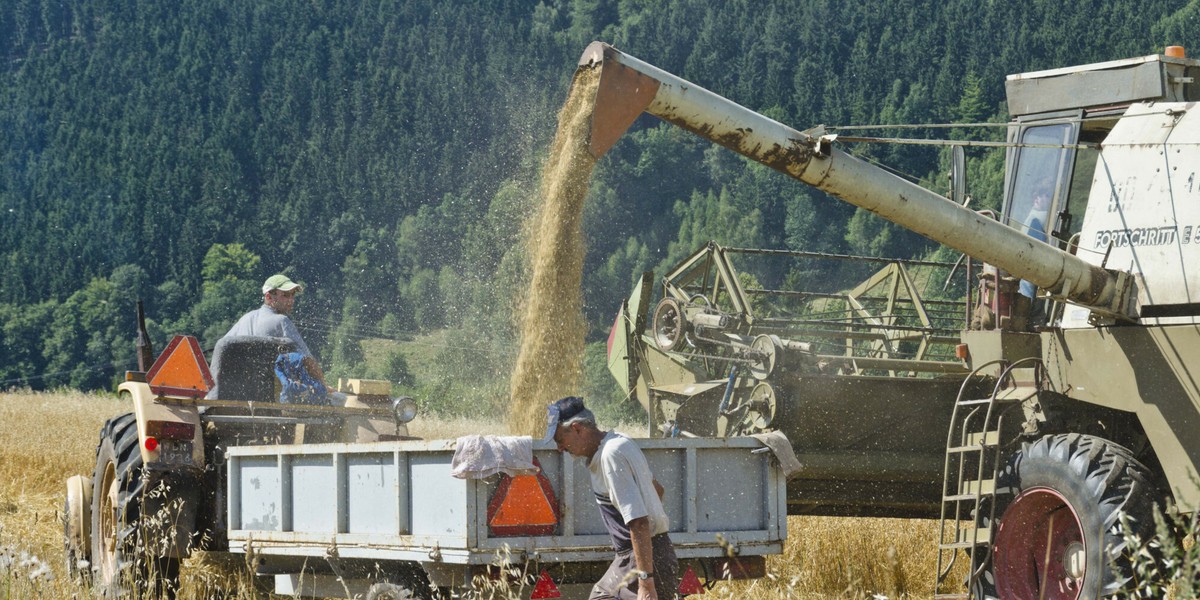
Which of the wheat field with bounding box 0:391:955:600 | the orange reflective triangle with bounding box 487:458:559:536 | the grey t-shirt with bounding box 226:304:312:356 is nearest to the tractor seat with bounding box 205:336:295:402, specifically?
the grey t-shirt with bounding box 226:304:312:356

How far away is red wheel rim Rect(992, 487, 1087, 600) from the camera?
24.7 feet

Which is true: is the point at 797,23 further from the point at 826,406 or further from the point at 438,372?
the point at 826,406

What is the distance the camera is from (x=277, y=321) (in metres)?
8.70

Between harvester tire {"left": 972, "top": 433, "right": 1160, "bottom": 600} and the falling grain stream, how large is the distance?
3.18 metres

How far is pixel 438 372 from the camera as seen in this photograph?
65.2 meters

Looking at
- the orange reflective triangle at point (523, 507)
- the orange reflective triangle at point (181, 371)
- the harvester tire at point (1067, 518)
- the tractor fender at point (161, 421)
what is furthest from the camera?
the orange reflective triangle at point (181, 371)

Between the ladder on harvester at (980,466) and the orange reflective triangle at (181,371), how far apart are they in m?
4.30

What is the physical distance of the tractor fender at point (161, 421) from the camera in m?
7.95

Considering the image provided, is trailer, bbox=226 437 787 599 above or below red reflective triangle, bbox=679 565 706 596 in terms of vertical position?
above

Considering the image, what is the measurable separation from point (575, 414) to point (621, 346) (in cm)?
650

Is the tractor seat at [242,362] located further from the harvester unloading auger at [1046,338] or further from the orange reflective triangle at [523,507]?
the orange reflective triangle at [523,507]

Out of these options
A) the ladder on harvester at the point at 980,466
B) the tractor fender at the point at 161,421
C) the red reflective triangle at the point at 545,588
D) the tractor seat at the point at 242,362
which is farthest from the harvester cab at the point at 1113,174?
the tractor fender at the point at 161,421

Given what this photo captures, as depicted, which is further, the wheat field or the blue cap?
the wheat field

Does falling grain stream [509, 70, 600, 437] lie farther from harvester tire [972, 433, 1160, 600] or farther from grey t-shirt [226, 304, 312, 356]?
harvester tire [972, 433, 1160, 600]
